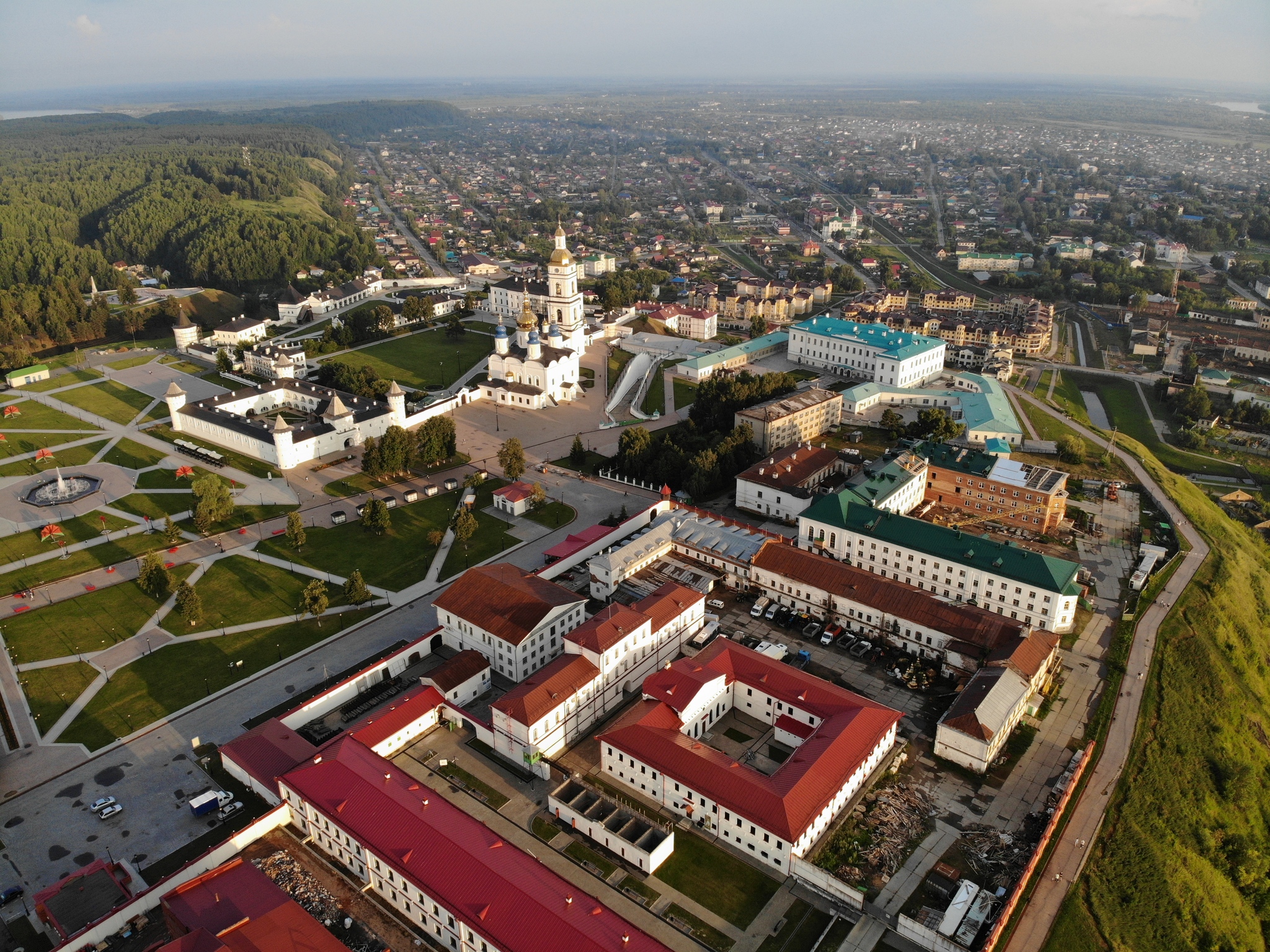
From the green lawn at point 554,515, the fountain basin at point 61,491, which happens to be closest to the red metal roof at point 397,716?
the green lawn at point 554,515

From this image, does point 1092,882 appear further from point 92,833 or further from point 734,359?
point 734,359

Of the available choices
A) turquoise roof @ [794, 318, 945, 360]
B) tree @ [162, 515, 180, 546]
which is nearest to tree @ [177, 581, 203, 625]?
tree @ [162, 515, 180, 546]

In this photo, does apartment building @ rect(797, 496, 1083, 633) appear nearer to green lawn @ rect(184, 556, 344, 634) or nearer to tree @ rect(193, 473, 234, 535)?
green lawn @ rect(184, 556, 344, 634)

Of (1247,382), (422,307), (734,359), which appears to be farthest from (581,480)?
(1247,382)

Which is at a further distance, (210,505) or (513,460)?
(513,460)

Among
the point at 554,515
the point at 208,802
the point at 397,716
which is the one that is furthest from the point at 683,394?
the point at 208,802

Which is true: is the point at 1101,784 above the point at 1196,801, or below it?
above

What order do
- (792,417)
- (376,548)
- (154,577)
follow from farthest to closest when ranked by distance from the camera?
(792,417), (376,548), (154,577)

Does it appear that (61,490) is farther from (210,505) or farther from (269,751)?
(269,751)
